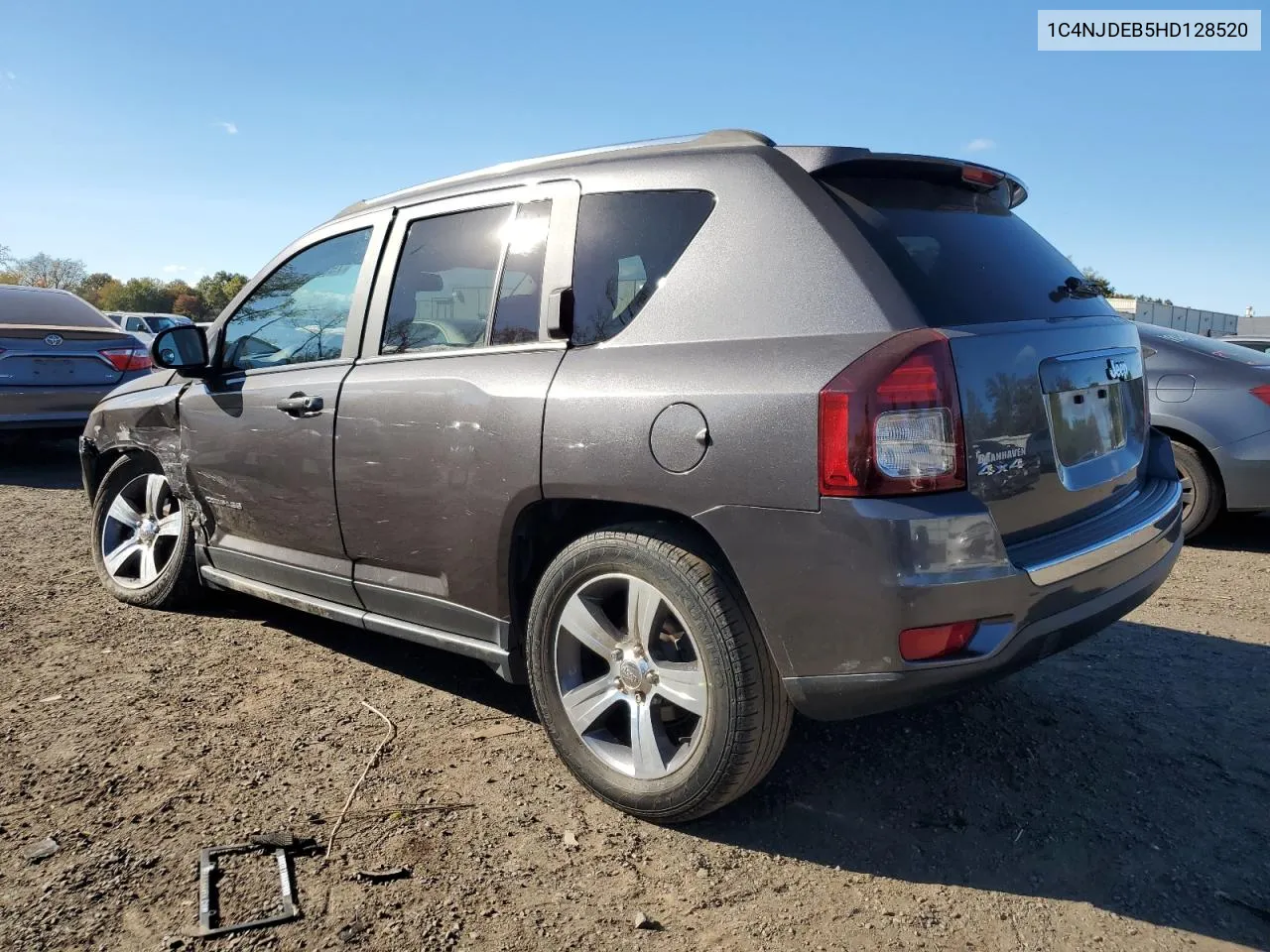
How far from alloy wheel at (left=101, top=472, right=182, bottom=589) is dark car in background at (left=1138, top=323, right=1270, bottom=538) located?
5.67 meters

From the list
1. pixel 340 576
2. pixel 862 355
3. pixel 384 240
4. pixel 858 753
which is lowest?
pixel 858 753

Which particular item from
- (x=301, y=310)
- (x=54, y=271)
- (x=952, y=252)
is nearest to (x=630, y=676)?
(x=952, y=252)

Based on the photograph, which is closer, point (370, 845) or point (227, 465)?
point (370, 845)

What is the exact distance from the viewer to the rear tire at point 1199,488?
19.2 ft

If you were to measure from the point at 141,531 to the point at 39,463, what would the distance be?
249 inches

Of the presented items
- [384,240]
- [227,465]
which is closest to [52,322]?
[227,465]

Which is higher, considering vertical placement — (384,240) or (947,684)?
(384,240)

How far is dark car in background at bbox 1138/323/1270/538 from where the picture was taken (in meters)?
5.65

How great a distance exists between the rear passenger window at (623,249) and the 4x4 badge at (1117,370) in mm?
1279

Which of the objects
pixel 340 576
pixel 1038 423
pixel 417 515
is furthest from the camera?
pixel 340 576

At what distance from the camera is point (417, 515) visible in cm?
308

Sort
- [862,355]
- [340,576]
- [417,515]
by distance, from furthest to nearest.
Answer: [340,576] < [417,515] < [862,355]

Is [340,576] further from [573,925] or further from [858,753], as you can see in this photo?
[858,753]

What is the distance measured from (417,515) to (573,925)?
1.40 meters
